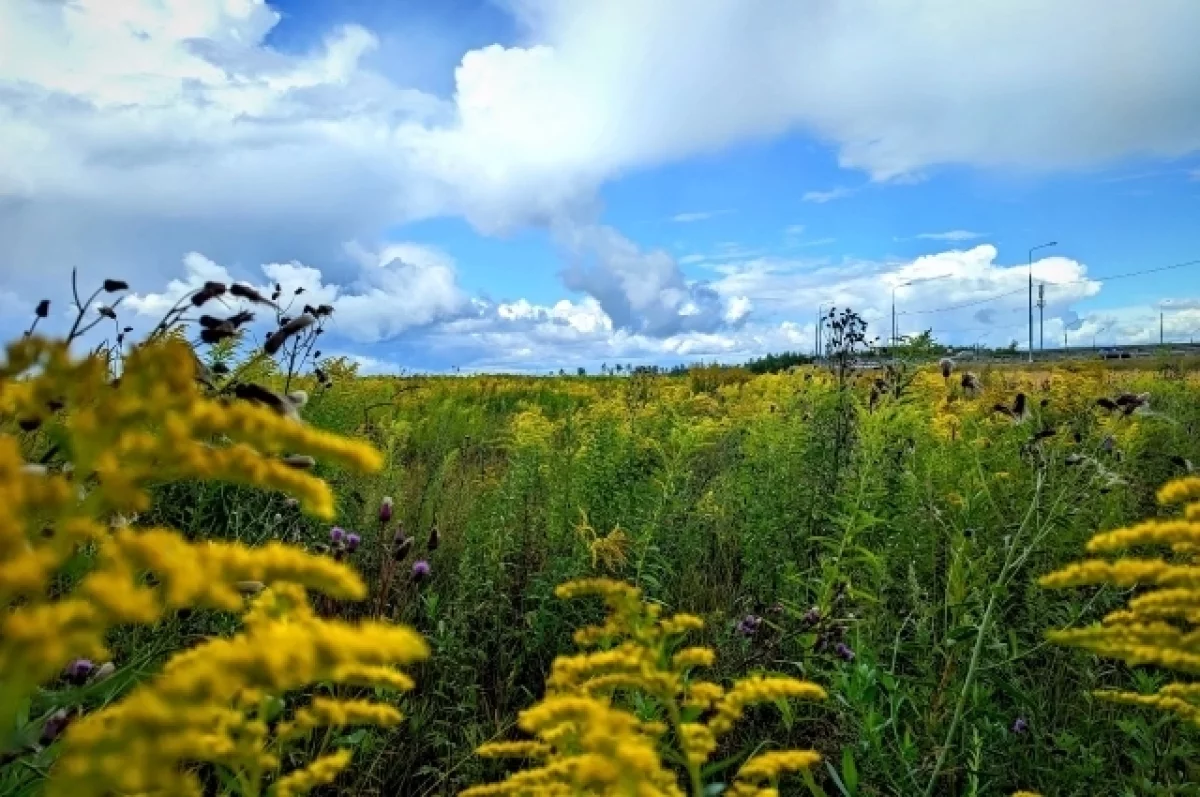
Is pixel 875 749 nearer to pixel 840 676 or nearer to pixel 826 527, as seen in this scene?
pixel 840 676

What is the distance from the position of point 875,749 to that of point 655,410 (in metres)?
5.61

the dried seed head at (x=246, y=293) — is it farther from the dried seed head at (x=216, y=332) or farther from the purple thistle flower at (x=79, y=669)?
the purple thistle flower at (x=79, y=669)

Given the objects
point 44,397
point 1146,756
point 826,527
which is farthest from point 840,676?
point 44,397

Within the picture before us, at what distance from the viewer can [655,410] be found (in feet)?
29.1

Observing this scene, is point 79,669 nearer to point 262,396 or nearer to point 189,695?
point 262,396

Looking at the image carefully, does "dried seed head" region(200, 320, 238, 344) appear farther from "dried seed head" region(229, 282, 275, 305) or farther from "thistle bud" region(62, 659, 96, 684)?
"thistle bud" region(62, 659, 96, 684)

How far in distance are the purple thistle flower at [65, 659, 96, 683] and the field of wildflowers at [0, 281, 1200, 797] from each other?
0.01m

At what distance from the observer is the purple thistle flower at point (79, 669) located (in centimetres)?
264

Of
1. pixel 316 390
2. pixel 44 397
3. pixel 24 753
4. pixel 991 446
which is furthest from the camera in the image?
pixel 316 390

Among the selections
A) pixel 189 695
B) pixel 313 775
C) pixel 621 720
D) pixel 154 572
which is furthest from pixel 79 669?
pixel 189 695

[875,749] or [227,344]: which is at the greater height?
[227,344]

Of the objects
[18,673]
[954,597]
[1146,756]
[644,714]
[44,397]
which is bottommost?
[1146,756]

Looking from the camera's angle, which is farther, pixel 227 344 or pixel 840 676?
pixel 227 344

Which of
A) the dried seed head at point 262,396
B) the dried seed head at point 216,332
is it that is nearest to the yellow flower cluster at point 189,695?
the dried seed head at point 262,396
